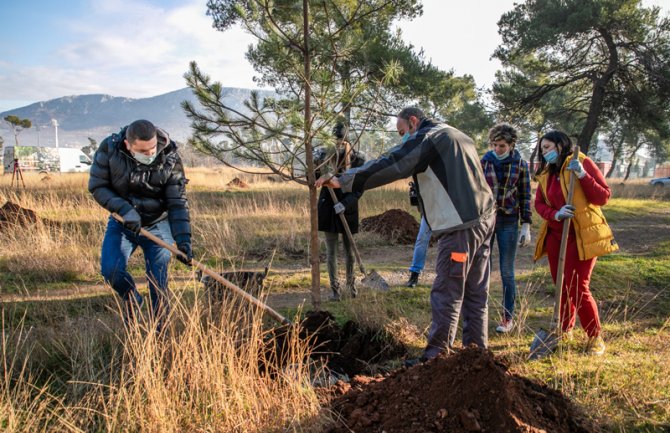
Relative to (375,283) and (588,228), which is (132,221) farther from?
(588,228)

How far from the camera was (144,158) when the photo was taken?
3361 mm

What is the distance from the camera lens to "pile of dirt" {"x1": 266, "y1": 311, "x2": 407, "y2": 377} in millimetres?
3324

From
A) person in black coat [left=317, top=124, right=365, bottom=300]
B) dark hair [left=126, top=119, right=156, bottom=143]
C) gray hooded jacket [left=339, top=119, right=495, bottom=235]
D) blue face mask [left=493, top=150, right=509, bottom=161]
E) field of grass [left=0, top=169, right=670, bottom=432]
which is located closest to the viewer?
field of grass [left=0, top=169, right=670, bottom=432]

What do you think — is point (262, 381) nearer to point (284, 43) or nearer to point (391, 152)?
point (391, 152)

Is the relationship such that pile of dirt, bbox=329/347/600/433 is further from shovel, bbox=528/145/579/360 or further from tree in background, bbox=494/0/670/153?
tree in background, bbox=494/0/670/153

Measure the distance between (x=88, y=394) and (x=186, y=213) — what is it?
4.95 ft

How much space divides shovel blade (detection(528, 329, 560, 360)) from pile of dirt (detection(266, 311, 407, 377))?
94 centimetres

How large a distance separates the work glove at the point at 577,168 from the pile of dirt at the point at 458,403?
62.4 inches

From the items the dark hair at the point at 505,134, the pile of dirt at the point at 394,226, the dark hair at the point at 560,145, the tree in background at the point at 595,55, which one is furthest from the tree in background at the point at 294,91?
the tree in background at the point at 595,55

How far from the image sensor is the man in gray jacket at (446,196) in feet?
9.59

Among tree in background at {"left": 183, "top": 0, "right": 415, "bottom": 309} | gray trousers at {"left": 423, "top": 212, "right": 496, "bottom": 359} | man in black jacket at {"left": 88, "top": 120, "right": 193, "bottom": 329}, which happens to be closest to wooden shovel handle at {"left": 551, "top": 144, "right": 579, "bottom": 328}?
gray trousers at {"left": 423, "top": 212, "right": 496, "bottom": 359}

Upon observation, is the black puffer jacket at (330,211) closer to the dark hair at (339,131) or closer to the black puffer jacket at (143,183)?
the dark hair at (339,131)

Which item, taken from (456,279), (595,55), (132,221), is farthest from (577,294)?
(595,55)

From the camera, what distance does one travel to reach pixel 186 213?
3666 millimetres
